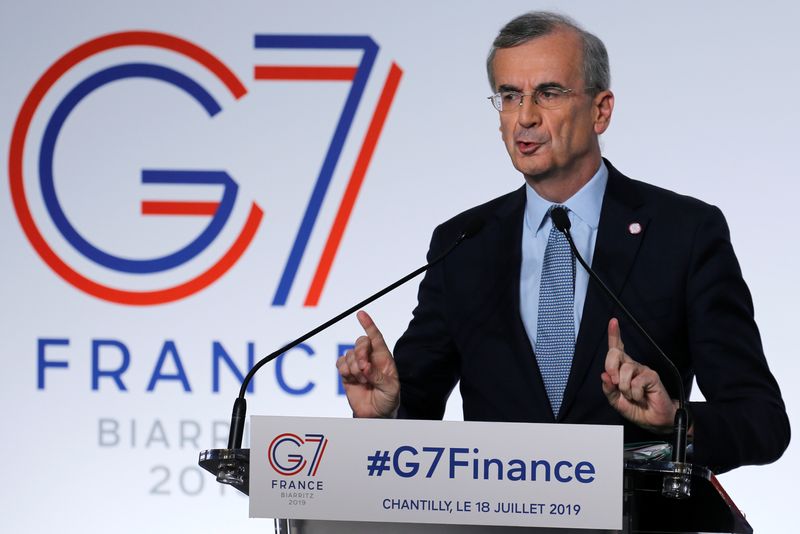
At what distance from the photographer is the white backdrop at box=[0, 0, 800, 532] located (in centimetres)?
367

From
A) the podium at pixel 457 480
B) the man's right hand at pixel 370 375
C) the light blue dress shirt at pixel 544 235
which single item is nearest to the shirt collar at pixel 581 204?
the light blue dress shirt at pixel 544 235

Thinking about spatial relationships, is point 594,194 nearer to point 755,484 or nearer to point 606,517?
point 606,517

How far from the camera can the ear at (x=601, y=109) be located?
8.01 feet

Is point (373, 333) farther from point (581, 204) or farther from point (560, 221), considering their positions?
point (581, 204)

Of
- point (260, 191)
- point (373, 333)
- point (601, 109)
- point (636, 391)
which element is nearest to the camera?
point (636, 391)

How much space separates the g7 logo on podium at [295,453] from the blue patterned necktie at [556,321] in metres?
0.75

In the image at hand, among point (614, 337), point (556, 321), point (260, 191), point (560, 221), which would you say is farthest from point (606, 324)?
point (260, 191)

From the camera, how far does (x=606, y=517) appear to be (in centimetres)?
151

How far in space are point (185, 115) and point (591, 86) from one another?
1874mm

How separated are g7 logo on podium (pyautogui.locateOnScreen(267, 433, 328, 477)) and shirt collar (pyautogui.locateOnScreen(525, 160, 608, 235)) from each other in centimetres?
98

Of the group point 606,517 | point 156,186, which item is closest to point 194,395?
point 156,186

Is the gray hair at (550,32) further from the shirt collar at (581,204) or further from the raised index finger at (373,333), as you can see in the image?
the raised index finger at (373,333)

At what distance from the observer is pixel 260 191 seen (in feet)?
12.5

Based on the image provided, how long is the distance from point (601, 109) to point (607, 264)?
38 cm
